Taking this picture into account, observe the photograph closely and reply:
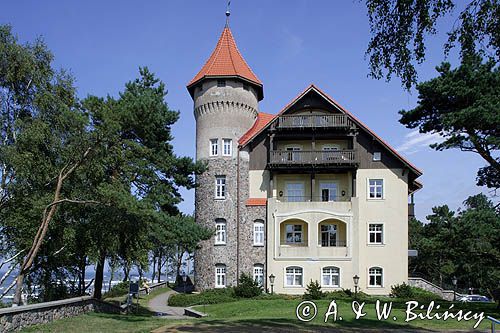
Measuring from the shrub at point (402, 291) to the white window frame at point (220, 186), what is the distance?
12.0 m

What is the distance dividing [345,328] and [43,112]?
1288 centimetres

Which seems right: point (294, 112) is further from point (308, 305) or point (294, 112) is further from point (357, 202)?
point (308, 305)

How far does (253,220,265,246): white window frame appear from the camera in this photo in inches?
1313

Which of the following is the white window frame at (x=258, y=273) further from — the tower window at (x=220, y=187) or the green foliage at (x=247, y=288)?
the tower window at (x=220, y=187)

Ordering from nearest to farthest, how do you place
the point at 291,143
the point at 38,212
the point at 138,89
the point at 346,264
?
the point at 38,212 → the point at 138,89 → the point at 346,264 → the point at 291,143

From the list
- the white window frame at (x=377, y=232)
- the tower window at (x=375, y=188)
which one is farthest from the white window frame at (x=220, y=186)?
the white window frame at (x=377, y=232)

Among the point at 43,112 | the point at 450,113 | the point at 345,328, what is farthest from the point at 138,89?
the point at 345,328

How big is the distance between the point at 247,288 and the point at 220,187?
7267 millimetres

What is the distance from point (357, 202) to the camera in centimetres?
3288

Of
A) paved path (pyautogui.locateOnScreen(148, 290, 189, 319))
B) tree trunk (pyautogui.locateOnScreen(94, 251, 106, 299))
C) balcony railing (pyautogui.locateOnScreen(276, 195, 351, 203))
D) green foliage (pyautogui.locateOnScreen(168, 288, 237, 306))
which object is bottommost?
paved path (pyautogui.locateOnScreen(148, 290, 189, 319))

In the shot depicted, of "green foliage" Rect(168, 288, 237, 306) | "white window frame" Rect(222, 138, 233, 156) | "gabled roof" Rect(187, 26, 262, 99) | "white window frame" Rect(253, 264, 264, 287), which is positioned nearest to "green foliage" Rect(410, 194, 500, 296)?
"green foliage" Rect(168, 288, 237, 306)

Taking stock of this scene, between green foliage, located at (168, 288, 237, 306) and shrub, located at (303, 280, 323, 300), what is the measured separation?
4.12m

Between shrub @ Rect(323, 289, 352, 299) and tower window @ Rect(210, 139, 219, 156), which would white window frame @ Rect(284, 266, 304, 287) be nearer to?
shrub @ Rect(323, 289, 352, 299)

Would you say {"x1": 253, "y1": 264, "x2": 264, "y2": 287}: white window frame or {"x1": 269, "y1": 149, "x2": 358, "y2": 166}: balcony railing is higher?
{"x1": 269, "y1": 149, "x2": 358, "y2": 166}: balcony railing
